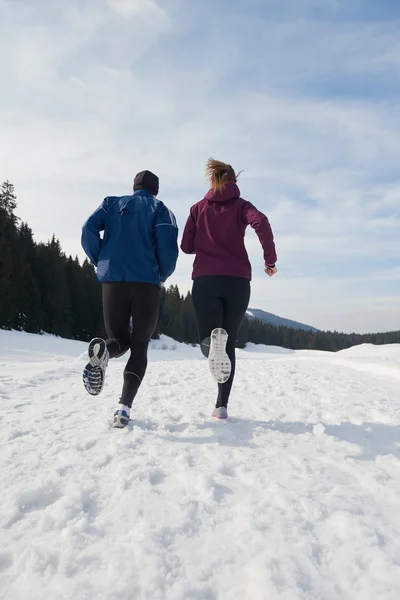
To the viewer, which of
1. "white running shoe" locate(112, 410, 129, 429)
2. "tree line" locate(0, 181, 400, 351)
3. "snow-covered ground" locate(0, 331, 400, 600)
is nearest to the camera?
"snow-covered ground" locate(0, 331, 400, 600)

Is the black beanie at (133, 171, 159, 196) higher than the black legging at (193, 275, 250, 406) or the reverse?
higher

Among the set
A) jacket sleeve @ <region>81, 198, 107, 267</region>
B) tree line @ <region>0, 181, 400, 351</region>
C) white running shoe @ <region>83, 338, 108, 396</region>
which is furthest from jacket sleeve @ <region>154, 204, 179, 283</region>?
tree line @ <region>0, 181, 400, 351</region>

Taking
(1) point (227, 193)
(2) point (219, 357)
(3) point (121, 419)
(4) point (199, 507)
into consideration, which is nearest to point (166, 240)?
(1) point (227, 193)

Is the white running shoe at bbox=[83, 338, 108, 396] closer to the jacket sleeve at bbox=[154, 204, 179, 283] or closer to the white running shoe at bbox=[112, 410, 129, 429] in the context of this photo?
the white running shoe at bbox=[112, 410, 129, 429]

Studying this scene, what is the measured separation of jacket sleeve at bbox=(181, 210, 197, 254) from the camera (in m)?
3.82

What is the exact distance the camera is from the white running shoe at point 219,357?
3.27m

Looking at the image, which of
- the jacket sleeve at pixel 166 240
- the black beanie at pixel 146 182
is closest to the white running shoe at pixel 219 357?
the jacket sleeve at pixel 166 240

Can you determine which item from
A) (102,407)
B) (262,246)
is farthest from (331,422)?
(102,407)

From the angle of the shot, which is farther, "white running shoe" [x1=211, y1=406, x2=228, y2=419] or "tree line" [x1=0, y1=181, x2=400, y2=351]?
"tree line" [x1=0, y1=181, x2=400, y2=351]

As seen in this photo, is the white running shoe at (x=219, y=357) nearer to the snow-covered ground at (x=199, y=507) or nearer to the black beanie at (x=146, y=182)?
the snow-covered ground at (x=199, y=507)

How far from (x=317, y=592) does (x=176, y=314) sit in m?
65.4

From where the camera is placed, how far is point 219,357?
3.27 metres

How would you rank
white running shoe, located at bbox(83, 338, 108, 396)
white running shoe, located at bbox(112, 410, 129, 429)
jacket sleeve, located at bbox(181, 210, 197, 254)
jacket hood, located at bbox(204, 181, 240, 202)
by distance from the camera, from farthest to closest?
jacket sleeve, located at bbox(181, 210, 197, 254) < jacket hood, located at bbox(204, 181, 240, 202) < white running shoe, located at bbox(112, 410, 129, 429) < white running shoe, located at bbox(83, 338, 108, 396)

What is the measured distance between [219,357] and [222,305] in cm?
54
